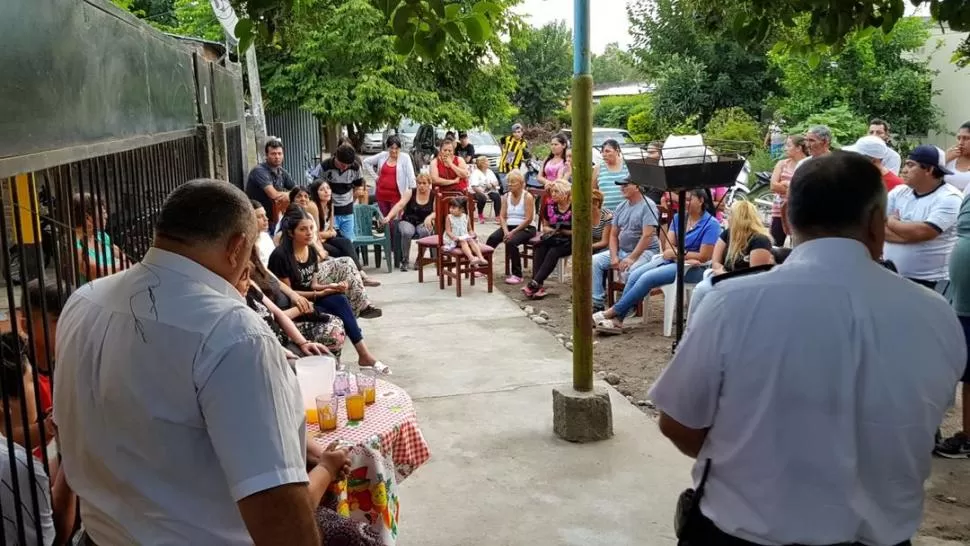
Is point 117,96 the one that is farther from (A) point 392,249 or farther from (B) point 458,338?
(A) point 392,249

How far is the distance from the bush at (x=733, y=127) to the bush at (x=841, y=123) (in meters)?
0.95

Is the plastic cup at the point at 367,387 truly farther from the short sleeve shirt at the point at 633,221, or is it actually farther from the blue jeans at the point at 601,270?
the blue jeans at the point at 601,270

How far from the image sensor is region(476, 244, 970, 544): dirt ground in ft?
13.5

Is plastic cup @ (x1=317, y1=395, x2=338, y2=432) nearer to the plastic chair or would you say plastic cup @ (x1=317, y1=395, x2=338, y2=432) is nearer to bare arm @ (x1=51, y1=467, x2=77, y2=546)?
bare arm @ (x1=51, y1=467, x2=77, y2=546)

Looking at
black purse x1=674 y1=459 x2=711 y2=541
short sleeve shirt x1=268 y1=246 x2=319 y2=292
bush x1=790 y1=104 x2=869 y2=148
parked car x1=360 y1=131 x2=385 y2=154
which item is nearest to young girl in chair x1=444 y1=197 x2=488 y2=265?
short sleeve shirt x1=268 y1=246 x2=319 y2=292

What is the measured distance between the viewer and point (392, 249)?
11117 mm

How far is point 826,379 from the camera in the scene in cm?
185

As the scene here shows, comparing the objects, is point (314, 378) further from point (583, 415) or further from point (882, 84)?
point (882, 84)

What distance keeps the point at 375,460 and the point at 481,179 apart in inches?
468

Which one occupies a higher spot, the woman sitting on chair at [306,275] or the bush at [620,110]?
the bush at [620,110]

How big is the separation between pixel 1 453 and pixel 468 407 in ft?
12.3

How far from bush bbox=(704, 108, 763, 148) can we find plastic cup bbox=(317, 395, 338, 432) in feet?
45.7

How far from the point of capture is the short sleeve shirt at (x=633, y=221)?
817 centimetres

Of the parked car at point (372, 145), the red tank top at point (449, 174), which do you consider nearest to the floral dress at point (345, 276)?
the red tank top at point (449, 174)
